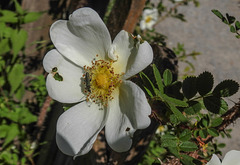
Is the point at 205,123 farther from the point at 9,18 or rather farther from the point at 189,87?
the point at 9,18

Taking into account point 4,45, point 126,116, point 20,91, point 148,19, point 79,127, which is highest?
point 126,116

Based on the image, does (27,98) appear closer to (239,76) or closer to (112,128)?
(112,128)

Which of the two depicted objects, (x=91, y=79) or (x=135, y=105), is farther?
(x=91, y=79)

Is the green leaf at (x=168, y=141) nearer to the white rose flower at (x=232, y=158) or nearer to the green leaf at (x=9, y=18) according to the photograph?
the white rose flower at (x=232, y=158)

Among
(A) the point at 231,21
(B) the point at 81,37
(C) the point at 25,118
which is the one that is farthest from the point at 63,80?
(C) the point at 25,118

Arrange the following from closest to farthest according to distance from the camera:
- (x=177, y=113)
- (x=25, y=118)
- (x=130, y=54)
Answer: (x=177, y=113) < (x=130, y=54) < (x=25, y=118)

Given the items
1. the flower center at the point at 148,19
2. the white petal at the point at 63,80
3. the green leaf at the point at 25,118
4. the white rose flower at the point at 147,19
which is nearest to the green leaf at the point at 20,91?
the green leaf at the point at 25,118

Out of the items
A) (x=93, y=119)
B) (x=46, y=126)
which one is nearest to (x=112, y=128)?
(x=93, y=119)
